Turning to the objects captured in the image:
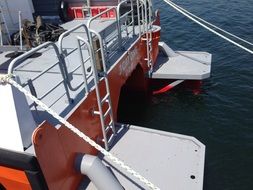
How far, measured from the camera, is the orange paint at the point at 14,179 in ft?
12.6

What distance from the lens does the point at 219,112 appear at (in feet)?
27.7

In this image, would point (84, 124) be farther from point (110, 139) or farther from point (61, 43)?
point (61, 43)

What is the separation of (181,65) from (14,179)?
6.42 m

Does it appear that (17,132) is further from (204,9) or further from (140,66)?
(204,9)

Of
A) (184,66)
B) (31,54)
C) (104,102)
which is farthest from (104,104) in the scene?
(184,66)

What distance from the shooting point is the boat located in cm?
369

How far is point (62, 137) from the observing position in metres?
4.28

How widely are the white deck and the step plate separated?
318cm

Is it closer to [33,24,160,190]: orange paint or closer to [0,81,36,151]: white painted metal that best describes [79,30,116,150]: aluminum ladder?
[33,24,160,190]: orange paint

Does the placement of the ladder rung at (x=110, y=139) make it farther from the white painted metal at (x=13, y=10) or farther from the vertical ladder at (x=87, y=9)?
the vertical ladder at (x=87, y=9)

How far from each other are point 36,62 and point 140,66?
9.75ft

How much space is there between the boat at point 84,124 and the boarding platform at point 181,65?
31 mm

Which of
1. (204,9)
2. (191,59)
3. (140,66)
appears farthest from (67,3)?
(204,9)

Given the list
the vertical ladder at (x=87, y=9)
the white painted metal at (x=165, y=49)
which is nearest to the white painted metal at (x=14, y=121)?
the vertical ladder at (x=87, y=9)
